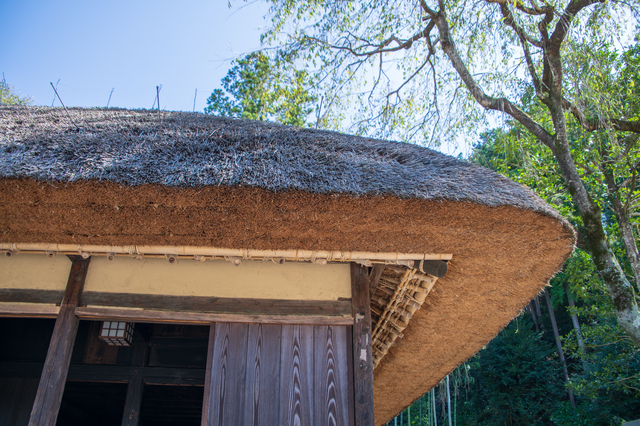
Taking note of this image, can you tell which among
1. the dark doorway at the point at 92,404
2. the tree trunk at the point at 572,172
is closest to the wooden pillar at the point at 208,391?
the dark doorway at the point at 92,404

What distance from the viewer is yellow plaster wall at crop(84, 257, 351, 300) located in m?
2.82

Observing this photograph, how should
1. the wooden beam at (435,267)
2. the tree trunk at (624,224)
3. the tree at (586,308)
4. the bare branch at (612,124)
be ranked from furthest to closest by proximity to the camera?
1. the tree at (586,308)
2. the tree trunk at (624,224)
3. the bare branch at (612,124)
4. the wooden beam at (435,267)

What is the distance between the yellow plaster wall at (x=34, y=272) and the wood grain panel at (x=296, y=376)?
170 centimetres

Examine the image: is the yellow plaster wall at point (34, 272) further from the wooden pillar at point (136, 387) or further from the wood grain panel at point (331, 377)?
the wood grain panel at point (331, 377)

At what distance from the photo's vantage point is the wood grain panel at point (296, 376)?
2.53m

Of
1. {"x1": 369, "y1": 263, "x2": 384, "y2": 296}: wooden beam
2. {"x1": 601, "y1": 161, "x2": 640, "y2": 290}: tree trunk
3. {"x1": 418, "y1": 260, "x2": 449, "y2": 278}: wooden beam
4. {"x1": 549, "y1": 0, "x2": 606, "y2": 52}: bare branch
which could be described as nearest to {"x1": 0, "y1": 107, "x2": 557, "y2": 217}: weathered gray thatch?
{"x1": 418, "y1": 260, "x2": 449, "y2": 278}: wooden beam

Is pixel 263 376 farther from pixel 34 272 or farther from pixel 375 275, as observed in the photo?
pixel 34 272

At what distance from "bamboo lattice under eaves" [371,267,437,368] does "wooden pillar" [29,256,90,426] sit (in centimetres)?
229

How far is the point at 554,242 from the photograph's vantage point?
2.48m

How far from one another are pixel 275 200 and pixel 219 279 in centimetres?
98

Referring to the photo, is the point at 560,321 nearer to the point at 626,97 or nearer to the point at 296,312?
the point at 626,97

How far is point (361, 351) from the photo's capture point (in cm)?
267

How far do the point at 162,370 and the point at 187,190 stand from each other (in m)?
2.81

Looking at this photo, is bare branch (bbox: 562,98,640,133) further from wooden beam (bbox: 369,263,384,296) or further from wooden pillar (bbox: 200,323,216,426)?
wooden pillar (bbox: 200,323,216,426)
